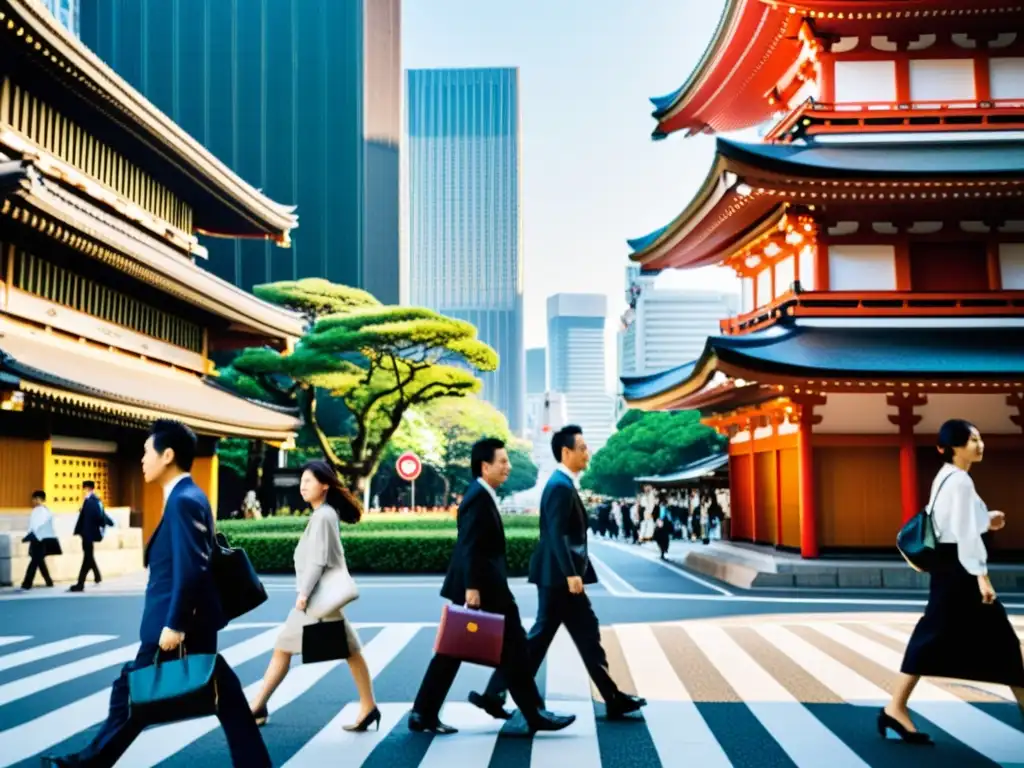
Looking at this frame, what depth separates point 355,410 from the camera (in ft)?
126

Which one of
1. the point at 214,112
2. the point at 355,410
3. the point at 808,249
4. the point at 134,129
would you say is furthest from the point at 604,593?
the point at 214,112

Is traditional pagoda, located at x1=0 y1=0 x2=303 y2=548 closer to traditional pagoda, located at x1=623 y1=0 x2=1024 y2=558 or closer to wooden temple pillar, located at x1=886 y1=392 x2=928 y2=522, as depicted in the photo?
traditional pagoda, located at x1=623 y1=0 x2=1024 y2=558

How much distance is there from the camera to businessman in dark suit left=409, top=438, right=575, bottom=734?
6.35 m

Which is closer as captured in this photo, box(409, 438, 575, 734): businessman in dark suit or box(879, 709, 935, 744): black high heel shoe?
box(879, 709, 935, 744): black high heel shoe

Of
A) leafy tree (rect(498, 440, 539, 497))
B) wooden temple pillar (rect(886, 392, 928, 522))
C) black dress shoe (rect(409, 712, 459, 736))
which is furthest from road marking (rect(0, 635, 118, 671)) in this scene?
leafy tree (rect(498, 440, 539, 497))

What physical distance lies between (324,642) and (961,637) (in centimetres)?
394

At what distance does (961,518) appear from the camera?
6.06 meters

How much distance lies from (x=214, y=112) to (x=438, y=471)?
101ft

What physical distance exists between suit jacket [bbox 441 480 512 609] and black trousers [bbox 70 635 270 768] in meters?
1.80

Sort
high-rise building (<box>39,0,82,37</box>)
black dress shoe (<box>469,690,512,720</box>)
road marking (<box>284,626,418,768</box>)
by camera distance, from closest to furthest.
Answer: road marking (<box>284,626,418,768</box>) < black dress shoe (<box>469,690,512,720</box>) < high-rise building (<box>39,0,82,37</box>)

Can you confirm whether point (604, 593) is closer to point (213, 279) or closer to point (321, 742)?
point (321, 742)

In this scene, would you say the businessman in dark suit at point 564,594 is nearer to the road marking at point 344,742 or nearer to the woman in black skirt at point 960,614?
the road marking at point 344,742

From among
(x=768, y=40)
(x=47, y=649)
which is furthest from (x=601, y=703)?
(x=768, y=40)

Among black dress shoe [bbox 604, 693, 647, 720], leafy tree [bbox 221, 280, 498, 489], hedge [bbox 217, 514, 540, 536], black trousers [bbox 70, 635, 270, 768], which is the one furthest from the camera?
leafy tree [bbox 221, 280, 498, 489]
